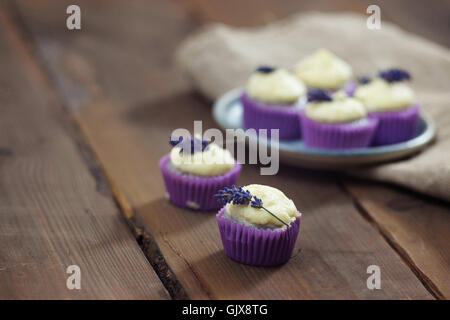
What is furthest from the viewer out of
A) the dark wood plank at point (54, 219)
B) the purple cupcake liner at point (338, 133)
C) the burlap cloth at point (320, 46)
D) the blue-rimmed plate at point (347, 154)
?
the burlap cloth at point (320, 46)

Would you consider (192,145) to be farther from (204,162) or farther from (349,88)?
(349,88)

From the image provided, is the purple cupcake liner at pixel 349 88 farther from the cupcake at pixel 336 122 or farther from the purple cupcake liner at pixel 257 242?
the purple cupcake liner at pixel 257 242

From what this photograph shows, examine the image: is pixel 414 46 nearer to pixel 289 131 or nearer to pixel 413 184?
pixel 289 131
